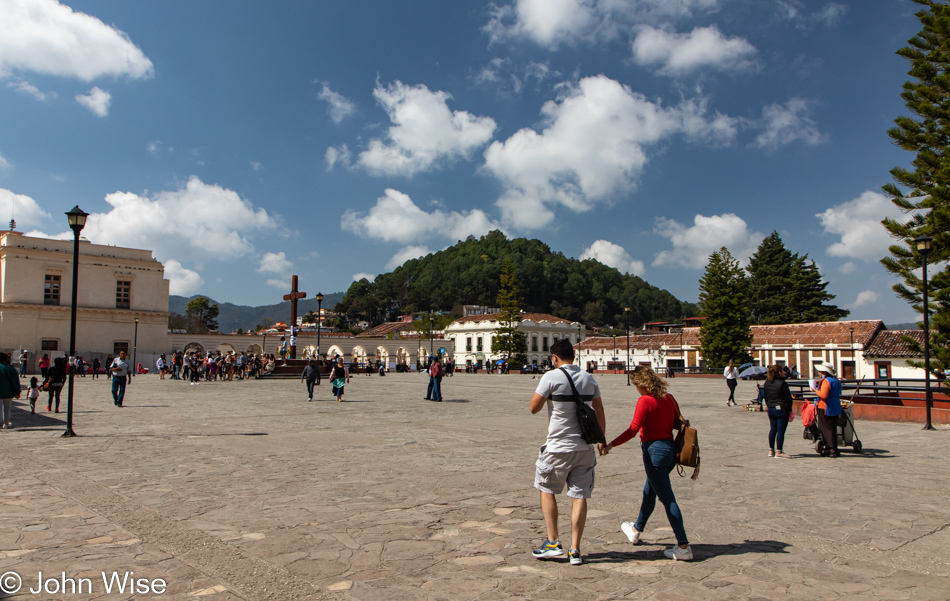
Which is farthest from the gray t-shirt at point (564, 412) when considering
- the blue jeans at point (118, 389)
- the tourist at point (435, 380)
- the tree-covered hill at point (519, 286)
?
the tree-covered hill at point (519, 286)

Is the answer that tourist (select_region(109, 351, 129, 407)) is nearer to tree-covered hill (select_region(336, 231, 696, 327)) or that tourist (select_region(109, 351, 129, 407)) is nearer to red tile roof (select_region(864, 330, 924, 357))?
red tile roof (select_region(864, 330, 924, 357))

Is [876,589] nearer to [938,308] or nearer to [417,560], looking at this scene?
[417,560]

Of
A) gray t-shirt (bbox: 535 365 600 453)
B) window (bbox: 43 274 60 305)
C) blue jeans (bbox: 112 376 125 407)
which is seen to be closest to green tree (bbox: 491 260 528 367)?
window (bbox: 43 274 60 305)

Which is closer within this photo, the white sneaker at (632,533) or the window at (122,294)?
the white sneaker at (632,533)

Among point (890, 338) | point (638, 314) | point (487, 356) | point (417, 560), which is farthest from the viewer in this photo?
point (638, 314)

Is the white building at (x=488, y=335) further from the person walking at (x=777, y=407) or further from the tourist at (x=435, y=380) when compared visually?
the person walking at (x=777, y=407)

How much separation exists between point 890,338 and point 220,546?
162 ft

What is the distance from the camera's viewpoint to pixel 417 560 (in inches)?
160

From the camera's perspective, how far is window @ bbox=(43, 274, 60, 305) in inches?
1652

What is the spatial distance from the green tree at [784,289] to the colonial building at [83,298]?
203 feet

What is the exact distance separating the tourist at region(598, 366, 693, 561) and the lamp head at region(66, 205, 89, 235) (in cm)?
1030

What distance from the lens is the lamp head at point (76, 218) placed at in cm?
1047

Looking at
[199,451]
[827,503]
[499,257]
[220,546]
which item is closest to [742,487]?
[827,503]

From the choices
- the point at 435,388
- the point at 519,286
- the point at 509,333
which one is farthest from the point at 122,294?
the point at 519,286
